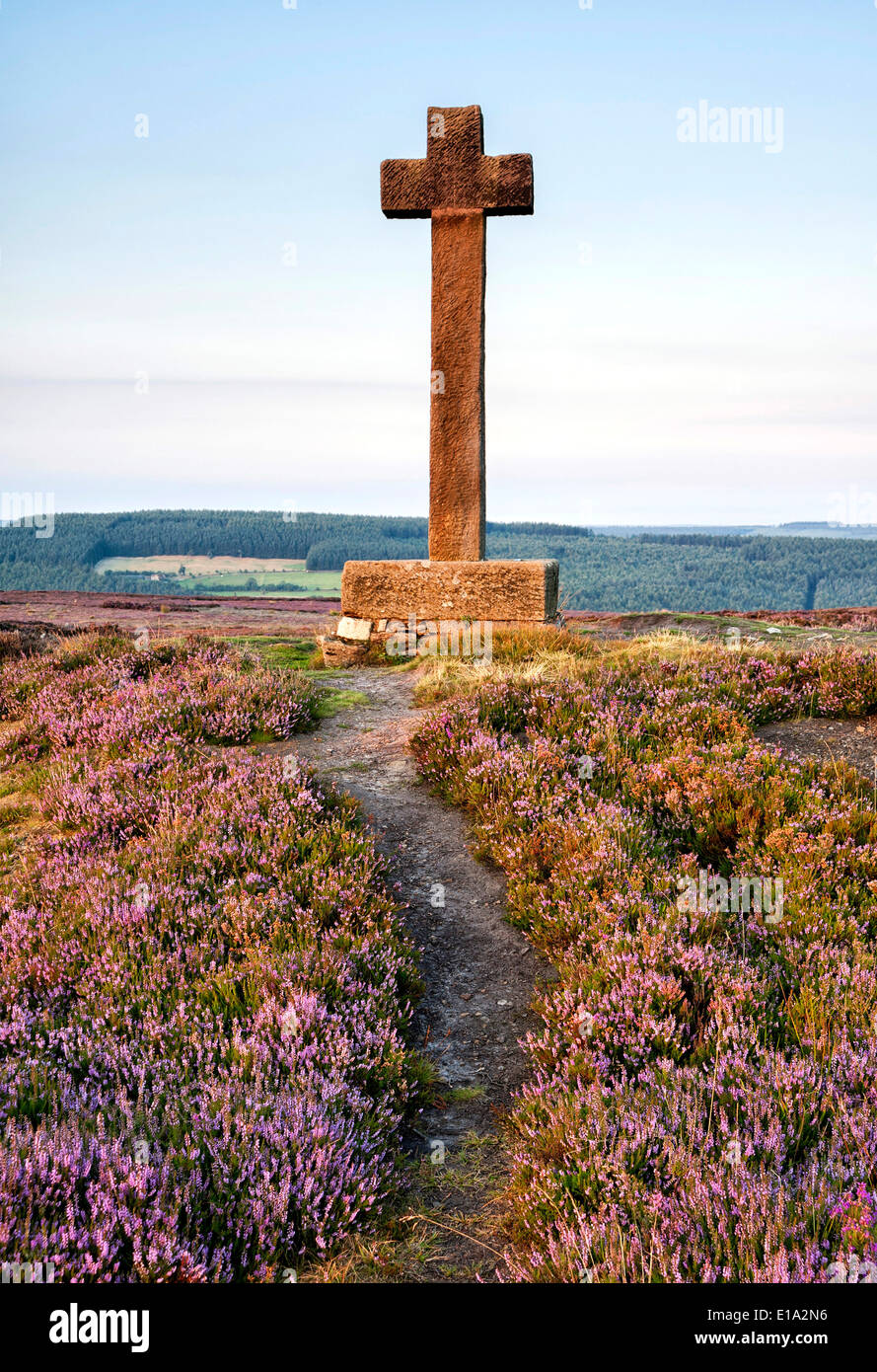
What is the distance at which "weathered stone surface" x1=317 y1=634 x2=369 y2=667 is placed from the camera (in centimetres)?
1009

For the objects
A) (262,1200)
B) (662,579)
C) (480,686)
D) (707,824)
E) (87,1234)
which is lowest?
(262,1200)

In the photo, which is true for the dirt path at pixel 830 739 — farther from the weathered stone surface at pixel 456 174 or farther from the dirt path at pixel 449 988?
the weathered stone surface at pixel 456 174

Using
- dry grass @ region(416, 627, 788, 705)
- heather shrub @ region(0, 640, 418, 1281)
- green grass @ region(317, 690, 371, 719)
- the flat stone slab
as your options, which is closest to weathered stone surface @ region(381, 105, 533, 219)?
the flat stone slab

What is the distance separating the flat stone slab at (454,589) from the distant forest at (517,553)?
44356 millimetres

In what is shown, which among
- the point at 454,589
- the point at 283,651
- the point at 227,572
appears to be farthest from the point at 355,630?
the point at 227,572

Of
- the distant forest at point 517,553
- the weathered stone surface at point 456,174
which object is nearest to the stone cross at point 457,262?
the weathered stone surface at point 456,174

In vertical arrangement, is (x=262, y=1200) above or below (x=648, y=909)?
below

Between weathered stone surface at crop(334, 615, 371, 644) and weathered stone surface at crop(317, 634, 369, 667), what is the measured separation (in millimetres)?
62

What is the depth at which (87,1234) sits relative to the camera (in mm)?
2250

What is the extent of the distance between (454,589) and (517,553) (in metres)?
62.7

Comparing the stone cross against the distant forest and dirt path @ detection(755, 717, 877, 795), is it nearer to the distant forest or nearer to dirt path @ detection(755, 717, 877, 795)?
dirt path @ detection(755, 717, 877, 795)
